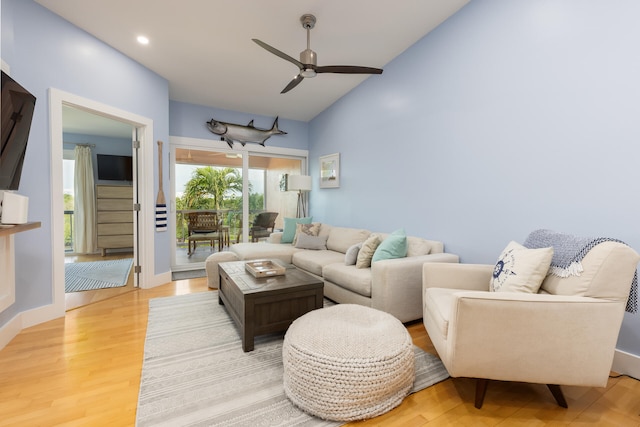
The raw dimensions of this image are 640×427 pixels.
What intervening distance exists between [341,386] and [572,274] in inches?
55.5

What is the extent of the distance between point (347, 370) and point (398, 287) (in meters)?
1.17

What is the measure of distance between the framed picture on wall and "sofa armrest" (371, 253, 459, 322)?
243 cm

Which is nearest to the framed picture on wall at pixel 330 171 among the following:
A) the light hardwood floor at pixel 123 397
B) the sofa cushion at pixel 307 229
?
the sofa cushion at pixel 307 229

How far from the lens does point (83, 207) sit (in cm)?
577

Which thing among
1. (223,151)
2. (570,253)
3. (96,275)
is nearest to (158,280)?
(96,275)

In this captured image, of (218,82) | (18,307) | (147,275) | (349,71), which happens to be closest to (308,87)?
(218,82)

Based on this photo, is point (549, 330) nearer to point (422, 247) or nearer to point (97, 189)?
point (422, 247)

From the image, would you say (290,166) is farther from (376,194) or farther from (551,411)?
(551,411)

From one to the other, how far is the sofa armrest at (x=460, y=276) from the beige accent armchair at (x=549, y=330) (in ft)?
2.06

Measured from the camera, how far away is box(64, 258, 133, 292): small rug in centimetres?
369

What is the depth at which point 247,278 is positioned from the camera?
2.41 metres

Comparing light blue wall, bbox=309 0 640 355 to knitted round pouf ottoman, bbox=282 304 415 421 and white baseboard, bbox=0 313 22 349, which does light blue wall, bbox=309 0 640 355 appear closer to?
knitted round pouf ottoman, bbox=282 304 415 421

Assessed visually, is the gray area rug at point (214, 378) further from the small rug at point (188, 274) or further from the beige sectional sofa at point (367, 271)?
the small rug at point (188, 274)

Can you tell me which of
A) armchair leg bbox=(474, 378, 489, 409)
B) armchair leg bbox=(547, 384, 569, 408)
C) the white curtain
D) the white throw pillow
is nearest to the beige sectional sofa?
the white throw pillow
